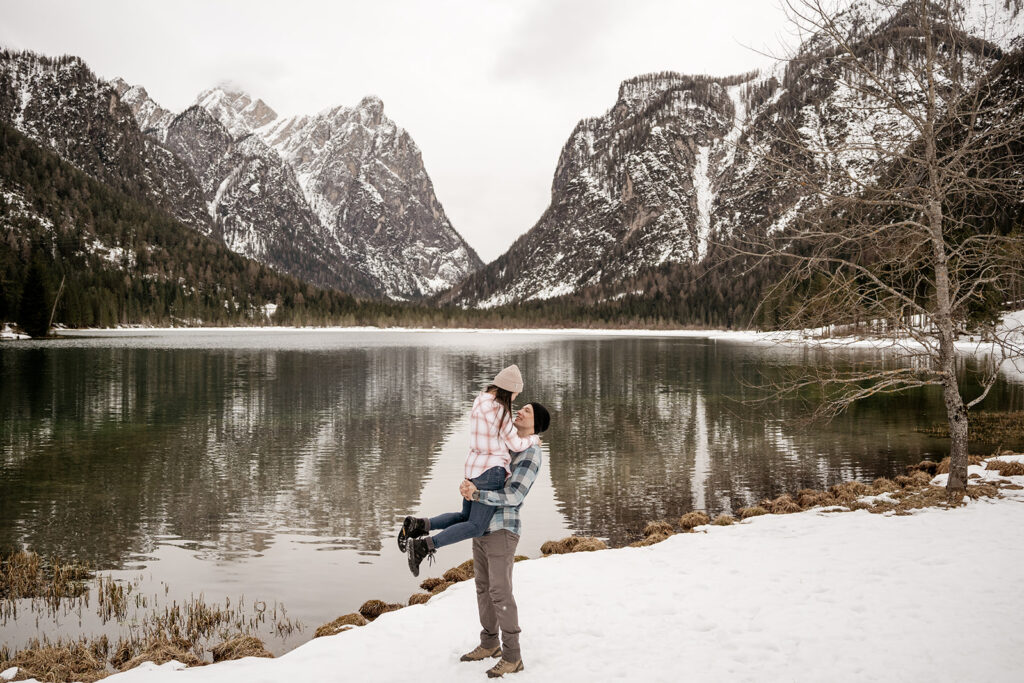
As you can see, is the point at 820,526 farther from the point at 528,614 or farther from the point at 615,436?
the point at 615,436

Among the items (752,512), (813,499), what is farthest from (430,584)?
(813,499)

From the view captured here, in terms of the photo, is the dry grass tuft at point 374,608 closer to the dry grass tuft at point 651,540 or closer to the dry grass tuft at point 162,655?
the dry grass tuft at point 162,655

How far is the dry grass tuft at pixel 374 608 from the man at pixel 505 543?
12.8ft

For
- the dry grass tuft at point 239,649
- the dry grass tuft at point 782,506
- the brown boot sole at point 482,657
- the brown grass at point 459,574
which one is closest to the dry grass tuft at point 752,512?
the dry grass tuft at point 782,506

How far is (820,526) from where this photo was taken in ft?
40.8

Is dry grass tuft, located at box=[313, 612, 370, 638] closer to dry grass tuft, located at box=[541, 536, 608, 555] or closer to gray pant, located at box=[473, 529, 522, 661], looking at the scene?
gray pant, located at box=[473, 529, 522, 661]

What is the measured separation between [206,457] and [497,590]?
1965 cm

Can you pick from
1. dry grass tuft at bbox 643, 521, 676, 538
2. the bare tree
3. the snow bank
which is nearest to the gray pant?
the snow bank

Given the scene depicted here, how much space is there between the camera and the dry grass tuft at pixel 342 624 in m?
9.49

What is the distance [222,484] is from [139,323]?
588ft

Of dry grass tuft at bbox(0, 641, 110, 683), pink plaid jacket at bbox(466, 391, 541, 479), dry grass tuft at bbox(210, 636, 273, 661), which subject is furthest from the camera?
dry grass tuft at bbox(210, 636, 273, 661)

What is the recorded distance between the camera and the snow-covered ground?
673 cm

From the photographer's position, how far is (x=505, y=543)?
7.02 m

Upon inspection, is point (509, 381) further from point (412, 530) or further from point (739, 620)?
point (739, 620)
